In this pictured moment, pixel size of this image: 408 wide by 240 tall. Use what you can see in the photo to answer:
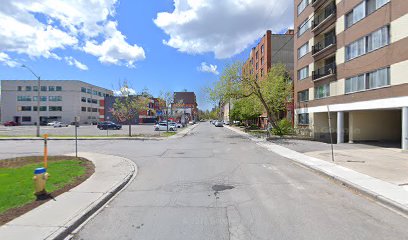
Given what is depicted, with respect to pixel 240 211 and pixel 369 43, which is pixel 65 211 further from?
pixel 369 43

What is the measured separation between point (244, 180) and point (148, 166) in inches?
194

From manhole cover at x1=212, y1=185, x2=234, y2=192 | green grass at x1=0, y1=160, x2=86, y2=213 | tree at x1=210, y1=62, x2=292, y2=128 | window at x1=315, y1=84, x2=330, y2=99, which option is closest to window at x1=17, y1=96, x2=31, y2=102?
tree at x1=210, y1=62, x2=292, y2=128

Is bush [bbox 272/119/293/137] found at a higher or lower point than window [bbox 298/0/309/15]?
lower

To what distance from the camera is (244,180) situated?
9.77m

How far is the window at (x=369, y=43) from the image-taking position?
1998 cm

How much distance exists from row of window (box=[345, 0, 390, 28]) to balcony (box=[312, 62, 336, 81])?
4.20m

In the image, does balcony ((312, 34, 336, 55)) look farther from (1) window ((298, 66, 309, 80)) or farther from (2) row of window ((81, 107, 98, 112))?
(2) row of window ((81, 107, 98, 112))

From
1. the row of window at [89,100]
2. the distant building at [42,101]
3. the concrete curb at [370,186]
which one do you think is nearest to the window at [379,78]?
the concrete curb at [370,186]

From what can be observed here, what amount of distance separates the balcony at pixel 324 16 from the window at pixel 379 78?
29.8 ft

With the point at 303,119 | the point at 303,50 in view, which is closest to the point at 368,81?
the point at 303,119

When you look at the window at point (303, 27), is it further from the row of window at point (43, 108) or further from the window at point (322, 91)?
the row of window at point (43, 108)

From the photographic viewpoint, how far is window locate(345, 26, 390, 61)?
1998 centimetres

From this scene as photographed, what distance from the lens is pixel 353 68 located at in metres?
24.0

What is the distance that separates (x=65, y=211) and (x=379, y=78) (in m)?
21.8
